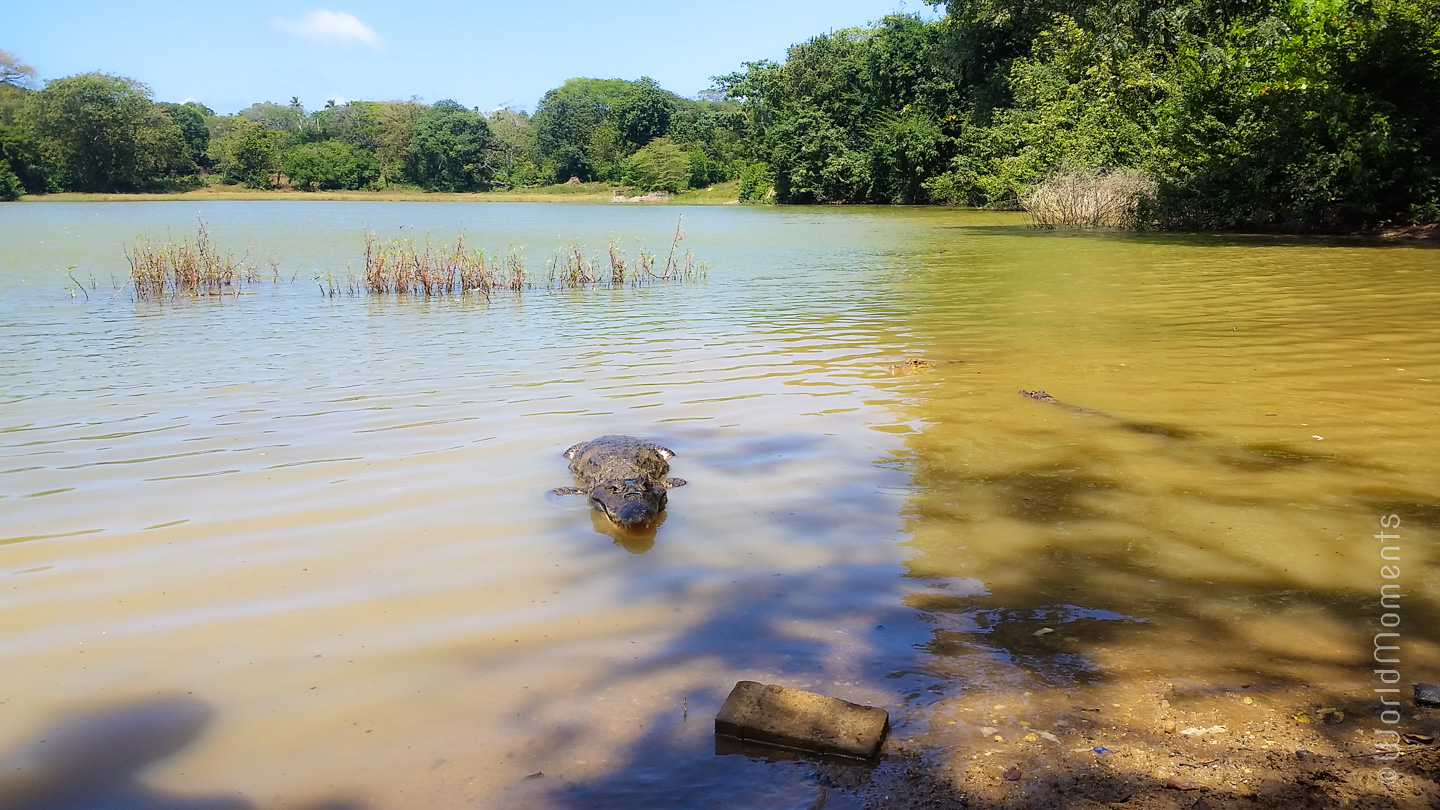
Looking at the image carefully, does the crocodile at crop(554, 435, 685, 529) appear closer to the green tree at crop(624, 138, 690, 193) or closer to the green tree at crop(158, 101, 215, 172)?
the green tree at crop(624, 138, 690, 193)

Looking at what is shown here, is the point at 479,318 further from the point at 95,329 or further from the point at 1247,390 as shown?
the point at 1247,390

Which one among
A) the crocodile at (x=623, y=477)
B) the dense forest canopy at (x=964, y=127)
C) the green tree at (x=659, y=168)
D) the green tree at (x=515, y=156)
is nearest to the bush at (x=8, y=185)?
the dense forest canopy at (x=964, y=127)

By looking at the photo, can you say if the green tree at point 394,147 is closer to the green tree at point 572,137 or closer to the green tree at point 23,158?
the green tree at point 572,137

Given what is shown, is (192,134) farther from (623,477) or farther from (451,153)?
(623,477)

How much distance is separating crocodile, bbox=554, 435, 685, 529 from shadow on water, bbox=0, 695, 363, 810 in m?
1.90

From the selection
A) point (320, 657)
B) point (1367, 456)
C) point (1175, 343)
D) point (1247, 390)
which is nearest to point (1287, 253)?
point (1175, 343)

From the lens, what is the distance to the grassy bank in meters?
65.7

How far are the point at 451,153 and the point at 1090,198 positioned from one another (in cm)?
6925

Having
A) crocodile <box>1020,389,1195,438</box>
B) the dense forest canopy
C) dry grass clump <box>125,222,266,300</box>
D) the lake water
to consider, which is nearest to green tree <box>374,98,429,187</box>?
the dense forest canopy

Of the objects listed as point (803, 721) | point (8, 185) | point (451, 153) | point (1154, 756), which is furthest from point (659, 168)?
point (1154, 756)

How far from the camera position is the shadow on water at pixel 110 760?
2.36m

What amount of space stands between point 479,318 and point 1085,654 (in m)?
10.0

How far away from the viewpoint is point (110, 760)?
2.54 metres

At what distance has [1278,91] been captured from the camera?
18.6 m
